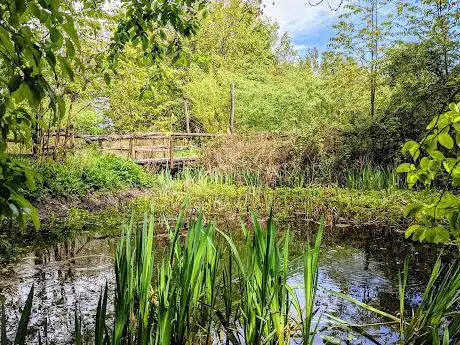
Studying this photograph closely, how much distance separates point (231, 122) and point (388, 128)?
7.87 metres

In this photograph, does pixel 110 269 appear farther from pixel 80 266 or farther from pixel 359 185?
pixel 359 185

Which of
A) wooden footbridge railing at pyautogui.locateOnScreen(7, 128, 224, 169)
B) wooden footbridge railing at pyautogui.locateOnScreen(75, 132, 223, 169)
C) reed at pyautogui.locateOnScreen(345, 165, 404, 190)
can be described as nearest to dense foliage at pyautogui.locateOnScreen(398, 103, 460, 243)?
reed at pyautogui.locateOnScreen(345, 165, 404, 190)

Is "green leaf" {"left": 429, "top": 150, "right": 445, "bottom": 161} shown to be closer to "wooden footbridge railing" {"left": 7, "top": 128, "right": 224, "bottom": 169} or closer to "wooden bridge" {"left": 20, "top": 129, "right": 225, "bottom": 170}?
"wooden footbridge railing" {"left": 7, "top": 128, "right": 224, "bottom": 169}

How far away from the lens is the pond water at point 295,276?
9.91 feet

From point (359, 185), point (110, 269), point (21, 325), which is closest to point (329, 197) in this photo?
point (359, 185)

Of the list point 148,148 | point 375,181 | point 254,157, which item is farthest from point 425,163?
point 148,148

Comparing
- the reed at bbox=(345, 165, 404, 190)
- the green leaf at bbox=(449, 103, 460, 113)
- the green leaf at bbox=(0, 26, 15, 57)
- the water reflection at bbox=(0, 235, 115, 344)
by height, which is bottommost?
the water reflection at bbox=(0, 235, 115, 344)

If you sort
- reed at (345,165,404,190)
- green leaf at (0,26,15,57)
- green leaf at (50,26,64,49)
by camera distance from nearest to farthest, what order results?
green leaf at (0,26,15,57) → green leaf at (50,26,64,49) → reed at (345,165,404,190)

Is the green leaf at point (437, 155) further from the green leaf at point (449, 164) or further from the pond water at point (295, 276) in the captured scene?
the pond water at point (295, 276)

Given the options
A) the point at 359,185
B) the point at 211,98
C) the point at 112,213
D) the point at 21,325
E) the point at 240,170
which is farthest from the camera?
the point at 211,98

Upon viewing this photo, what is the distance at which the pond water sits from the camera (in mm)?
3020

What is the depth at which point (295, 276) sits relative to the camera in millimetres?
3420

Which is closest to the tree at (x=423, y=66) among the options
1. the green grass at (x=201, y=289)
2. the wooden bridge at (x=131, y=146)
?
the wooden bridge at (x=131, y=146)

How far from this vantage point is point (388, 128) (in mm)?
9789
